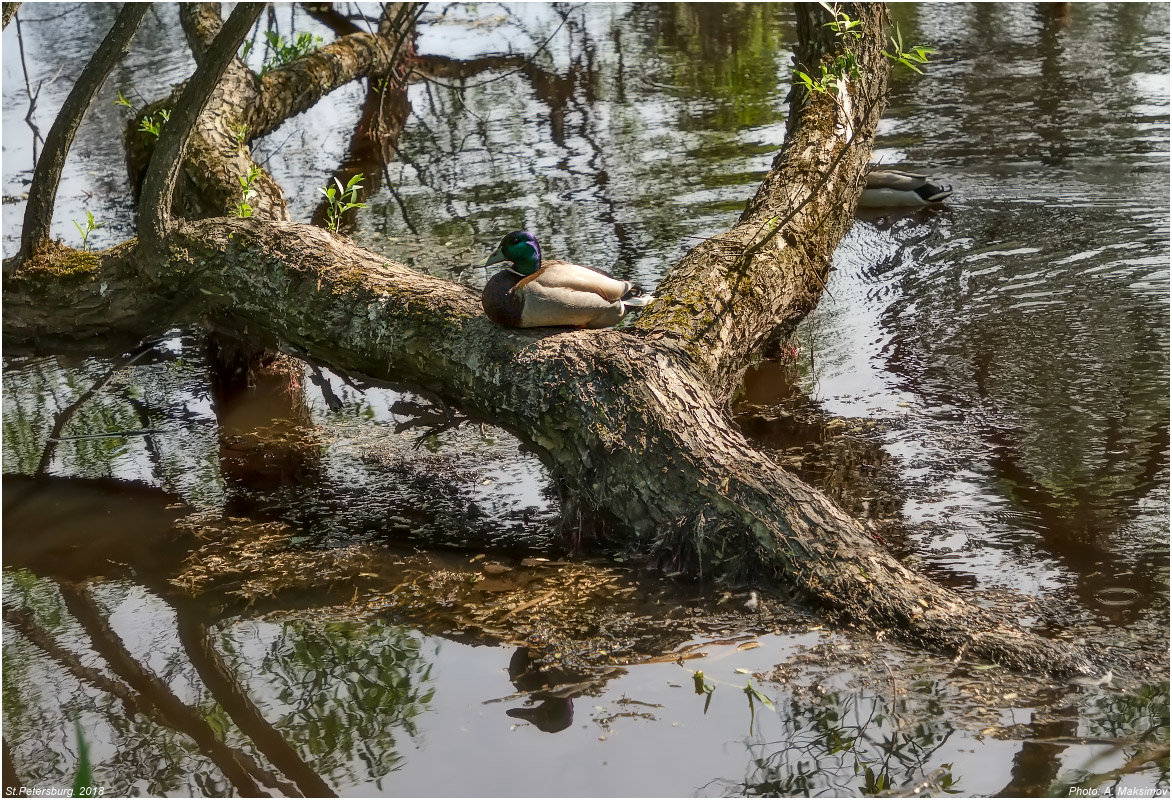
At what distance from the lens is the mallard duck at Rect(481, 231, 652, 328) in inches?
177

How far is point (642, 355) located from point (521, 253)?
2.34 feet

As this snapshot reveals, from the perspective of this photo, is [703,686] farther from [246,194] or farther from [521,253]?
[246,194]

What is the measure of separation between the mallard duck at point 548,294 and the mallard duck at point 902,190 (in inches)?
156

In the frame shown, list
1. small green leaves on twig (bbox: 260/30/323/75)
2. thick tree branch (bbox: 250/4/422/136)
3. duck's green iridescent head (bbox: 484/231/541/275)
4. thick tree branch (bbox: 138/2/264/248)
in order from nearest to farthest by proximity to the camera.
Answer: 1. duck's green iridescent head (bbox: 484/231/541/275)
2. thick tree branch (bbox: 138/2/264/248)
3. thick tree branch (bbox: 250/4/422/136)
4. small green leaves on twig (bbox: 260/30/323/75)

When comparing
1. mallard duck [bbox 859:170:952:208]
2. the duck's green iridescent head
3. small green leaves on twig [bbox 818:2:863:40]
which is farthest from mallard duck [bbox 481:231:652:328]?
mallard duck [bbox 859:170:952:208]

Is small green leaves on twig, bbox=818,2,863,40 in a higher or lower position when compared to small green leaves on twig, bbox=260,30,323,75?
lower

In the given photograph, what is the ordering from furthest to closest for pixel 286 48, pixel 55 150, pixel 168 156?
pixel 286 48
pixel 55 150
pixel 168 156

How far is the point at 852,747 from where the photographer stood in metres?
3.27

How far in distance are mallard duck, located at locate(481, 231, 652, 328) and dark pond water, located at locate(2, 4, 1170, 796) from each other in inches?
33.2

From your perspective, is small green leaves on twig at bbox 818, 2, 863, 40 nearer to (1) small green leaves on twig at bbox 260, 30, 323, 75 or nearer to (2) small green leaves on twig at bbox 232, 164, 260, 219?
(2) small green leaves on twig at bbox 232, 164, 260, 219

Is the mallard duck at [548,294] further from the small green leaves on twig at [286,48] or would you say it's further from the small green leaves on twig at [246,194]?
the small green leaves on twig at [286,48]

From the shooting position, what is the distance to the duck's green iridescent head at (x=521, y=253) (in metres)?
4.67

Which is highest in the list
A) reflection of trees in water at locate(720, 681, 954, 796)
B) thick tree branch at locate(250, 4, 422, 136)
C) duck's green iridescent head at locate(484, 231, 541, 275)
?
thick tree branch at locate(250, 4, 422, 136)

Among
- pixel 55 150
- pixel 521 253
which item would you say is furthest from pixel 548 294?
pixel 55 150
